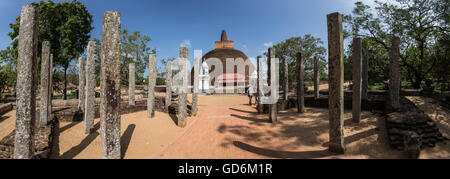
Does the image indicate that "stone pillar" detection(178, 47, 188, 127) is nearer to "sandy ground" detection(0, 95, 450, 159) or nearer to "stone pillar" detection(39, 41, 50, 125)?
"sandy ground" detection(0, 95, 450, 159)

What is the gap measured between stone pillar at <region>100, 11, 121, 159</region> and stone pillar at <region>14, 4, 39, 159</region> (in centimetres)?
121

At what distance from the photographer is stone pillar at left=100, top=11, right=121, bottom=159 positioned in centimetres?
407

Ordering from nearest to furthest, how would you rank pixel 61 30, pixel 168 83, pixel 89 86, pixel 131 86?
pixel 89 86 → pixel 168 83 → pixel 131 86 → pixel 61 30

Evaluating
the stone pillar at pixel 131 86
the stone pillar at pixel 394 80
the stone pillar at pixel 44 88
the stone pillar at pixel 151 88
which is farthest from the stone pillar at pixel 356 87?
the stone pillar at pixel 44 88

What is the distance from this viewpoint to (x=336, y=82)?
15.7 ft

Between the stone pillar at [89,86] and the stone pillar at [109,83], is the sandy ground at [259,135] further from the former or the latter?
the stone pillar at [109,83]

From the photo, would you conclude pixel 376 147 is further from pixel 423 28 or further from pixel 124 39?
pixel 124 39

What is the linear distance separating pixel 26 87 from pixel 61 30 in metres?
19.9

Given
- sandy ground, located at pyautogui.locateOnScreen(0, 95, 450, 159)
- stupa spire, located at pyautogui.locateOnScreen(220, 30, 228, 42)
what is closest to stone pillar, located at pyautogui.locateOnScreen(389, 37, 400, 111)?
sandy ground, located at pyautogui.locateOnScreen(0, 95, 450, 159)

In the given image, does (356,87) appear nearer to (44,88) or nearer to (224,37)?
(44,88)

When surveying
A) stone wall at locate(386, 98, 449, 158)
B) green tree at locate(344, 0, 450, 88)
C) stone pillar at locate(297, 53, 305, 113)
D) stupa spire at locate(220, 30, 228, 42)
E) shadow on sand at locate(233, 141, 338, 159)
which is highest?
stupa spire at locate(220, 30, 228, 42)

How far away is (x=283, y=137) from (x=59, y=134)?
26.4 ft

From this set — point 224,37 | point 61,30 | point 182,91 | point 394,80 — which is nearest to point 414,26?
point 394,80

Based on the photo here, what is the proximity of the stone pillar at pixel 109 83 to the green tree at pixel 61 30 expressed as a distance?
18.0 m
